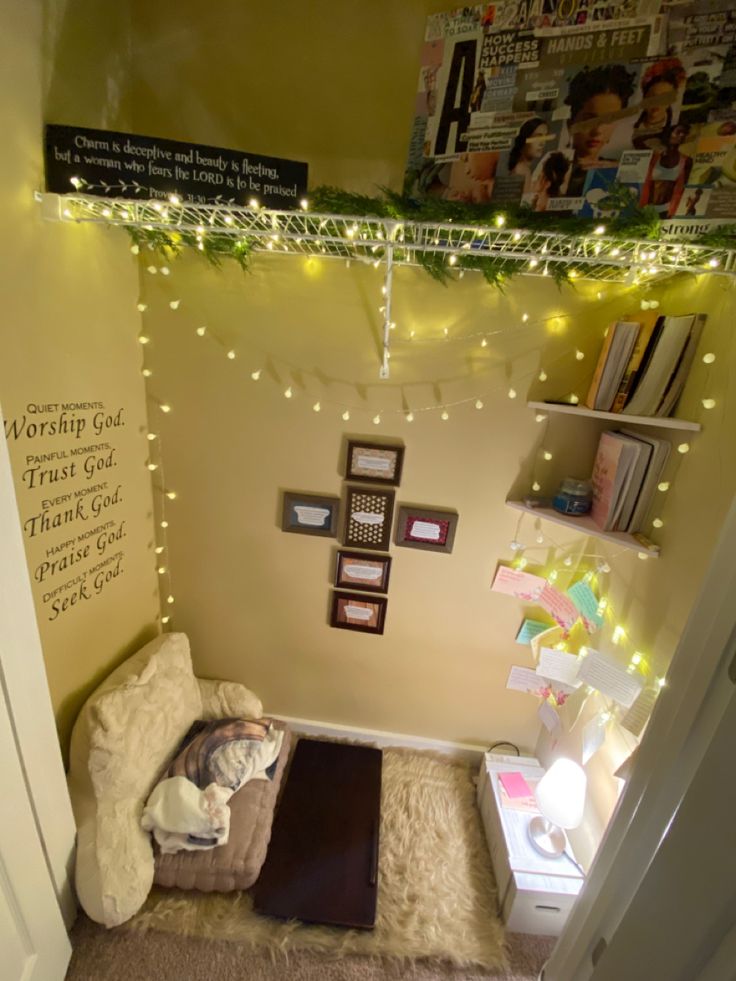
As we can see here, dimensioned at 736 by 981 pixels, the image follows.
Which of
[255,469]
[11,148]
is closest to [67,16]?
[11,148]

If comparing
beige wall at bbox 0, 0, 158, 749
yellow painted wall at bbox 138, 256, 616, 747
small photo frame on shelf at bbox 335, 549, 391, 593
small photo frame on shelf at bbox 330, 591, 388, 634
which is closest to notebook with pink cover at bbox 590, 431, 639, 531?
yellow painted wall at bbox 138, 256, 616, 747

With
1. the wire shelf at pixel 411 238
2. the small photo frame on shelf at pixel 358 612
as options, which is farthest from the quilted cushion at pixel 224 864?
the wire shelf at pixel 411 238

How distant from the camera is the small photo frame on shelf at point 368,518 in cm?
157

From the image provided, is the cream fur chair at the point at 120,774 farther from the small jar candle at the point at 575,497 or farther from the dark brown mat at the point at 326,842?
the small jar candle at the point at 575,497

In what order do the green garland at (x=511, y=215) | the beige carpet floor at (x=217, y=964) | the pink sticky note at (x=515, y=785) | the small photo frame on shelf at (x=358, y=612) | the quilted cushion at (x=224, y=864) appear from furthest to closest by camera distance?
the small photo frame on shelf at (x=358, y=612)
the pink sticky note at (x=515, y=785)
the quilted cushion at (x=224, y=864)
the beige carpet floor at (x=217, y=964)
the green garland at (x=511, y=215)

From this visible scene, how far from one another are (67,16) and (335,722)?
2628 millimetres

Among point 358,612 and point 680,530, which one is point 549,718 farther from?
point 680,530

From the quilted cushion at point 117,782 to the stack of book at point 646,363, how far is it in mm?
1870

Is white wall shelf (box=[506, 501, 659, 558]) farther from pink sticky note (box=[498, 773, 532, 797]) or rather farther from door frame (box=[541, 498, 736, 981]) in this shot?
pink sticky note (box=[498, 773, 532, 797])

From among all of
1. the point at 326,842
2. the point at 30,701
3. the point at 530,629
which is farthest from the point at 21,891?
the point at 530,629

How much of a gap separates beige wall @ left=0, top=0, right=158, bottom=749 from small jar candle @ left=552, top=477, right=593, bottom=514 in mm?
1593

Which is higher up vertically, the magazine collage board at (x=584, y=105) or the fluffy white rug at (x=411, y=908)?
the magazine collage board at (x=584, y=105)

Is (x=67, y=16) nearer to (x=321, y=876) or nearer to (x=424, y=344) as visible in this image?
(x=424, y=344)

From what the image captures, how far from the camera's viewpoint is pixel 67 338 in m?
1.16
